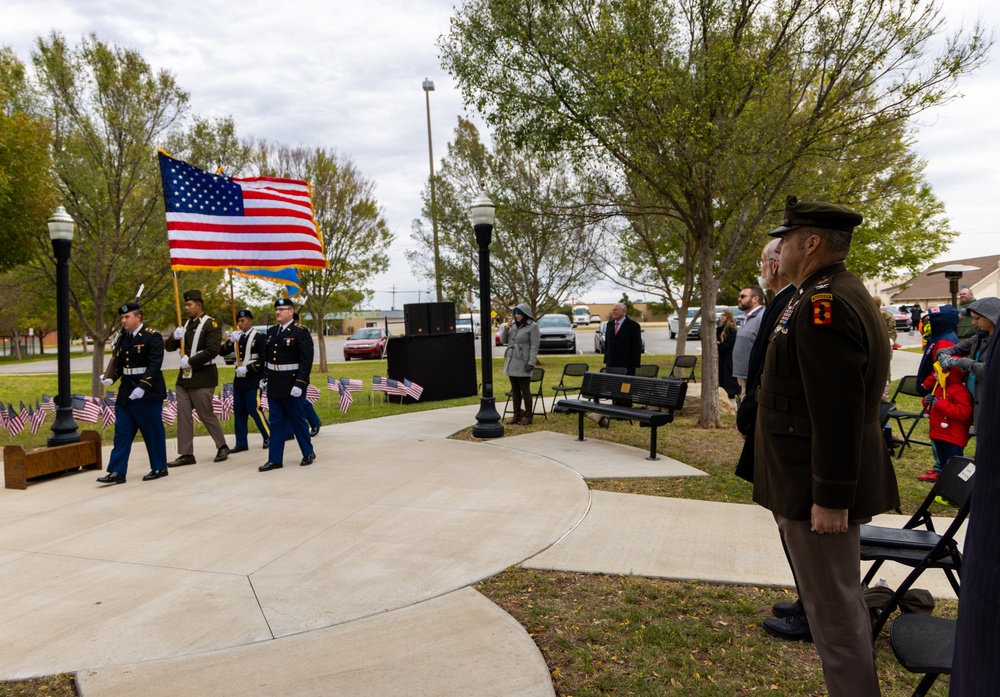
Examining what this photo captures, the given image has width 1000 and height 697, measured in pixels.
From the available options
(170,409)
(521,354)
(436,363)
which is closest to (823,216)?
(521,354)

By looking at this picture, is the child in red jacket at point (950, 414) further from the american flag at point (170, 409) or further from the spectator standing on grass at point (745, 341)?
the american flag at point (170, 409)

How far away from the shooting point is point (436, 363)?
48.6 feet

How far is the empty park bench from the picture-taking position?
7820mm

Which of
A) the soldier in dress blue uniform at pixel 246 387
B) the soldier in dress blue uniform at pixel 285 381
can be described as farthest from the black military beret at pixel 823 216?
the soldier in dress blue uniform at pixel 246 387

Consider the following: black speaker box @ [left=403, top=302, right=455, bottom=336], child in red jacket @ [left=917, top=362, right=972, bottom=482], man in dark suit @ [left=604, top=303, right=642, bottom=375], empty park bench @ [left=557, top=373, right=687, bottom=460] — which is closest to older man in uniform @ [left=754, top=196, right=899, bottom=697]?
child in red jacket @ [left=917, top=362, right=972, bottom=482]

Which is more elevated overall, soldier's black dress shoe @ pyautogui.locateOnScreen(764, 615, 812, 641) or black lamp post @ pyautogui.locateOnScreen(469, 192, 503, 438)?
black lamp post @ pyautogui.locateOnScreen(469, 192, 503, 438)

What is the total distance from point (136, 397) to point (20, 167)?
6924 mm

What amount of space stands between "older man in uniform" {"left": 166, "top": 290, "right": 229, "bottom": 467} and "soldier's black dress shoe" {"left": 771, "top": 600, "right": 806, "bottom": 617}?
6.90 m

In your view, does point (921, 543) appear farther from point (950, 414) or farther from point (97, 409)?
point (97, 409)

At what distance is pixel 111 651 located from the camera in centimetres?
348

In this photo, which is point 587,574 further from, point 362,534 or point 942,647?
point 942,647

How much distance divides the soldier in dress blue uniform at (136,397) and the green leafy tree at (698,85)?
18.5ft

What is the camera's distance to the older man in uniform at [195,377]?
8242mm

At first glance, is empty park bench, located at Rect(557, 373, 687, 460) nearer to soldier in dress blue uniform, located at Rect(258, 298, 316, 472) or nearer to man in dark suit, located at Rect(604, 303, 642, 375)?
man in dark suit, located at Rect(604, 303, 642, 375)
